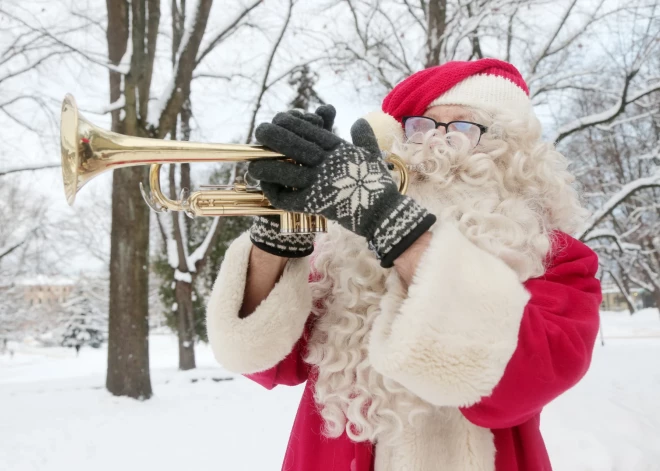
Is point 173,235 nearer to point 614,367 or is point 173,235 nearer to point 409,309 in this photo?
point 614,367

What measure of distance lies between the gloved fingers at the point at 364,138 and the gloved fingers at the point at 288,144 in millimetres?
136

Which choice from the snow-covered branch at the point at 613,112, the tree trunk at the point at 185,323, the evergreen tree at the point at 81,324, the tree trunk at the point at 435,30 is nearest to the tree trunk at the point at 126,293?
the tree trunk at the point at 185,323

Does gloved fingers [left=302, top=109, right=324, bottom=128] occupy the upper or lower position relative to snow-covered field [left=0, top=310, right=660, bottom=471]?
upper

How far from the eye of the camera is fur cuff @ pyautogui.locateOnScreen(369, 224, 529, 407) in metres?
1.08

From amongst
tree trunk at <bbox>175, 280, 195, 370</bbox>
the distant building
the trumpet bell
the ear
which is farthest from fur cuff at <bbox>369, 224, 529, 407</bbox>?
the distant building

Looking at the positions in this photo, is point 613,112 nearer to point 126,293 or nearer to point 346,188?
point 126,293

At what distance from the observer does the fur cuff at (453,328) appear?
108 centimetres

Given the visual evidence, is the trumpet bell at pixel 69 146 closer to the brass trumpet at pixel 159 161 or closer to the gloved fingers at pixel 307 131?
the brass trumpet at pixel 159 161

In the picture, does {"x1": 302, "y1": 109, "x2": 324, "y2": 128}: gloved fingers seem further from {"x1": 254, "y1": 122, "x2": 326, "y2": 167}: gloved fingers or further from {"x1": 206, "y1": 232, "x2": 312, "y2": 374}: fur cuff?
{"x1": 206, "y1": 232, "x2": 312, "y2": 374}: fur cuff

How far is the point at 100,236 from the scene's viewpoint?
2131 cm

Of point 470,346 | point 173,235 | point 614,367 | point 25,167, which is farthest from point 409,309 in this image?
A: point 173,235

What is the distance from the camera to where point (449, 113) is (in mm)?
1604

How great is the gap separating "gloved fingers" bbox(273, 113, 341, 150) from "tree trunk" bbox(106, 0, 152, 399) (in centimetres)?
553

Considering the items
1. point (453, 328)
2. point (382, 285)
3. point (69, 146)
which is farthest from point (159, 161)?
point (453, 328)
